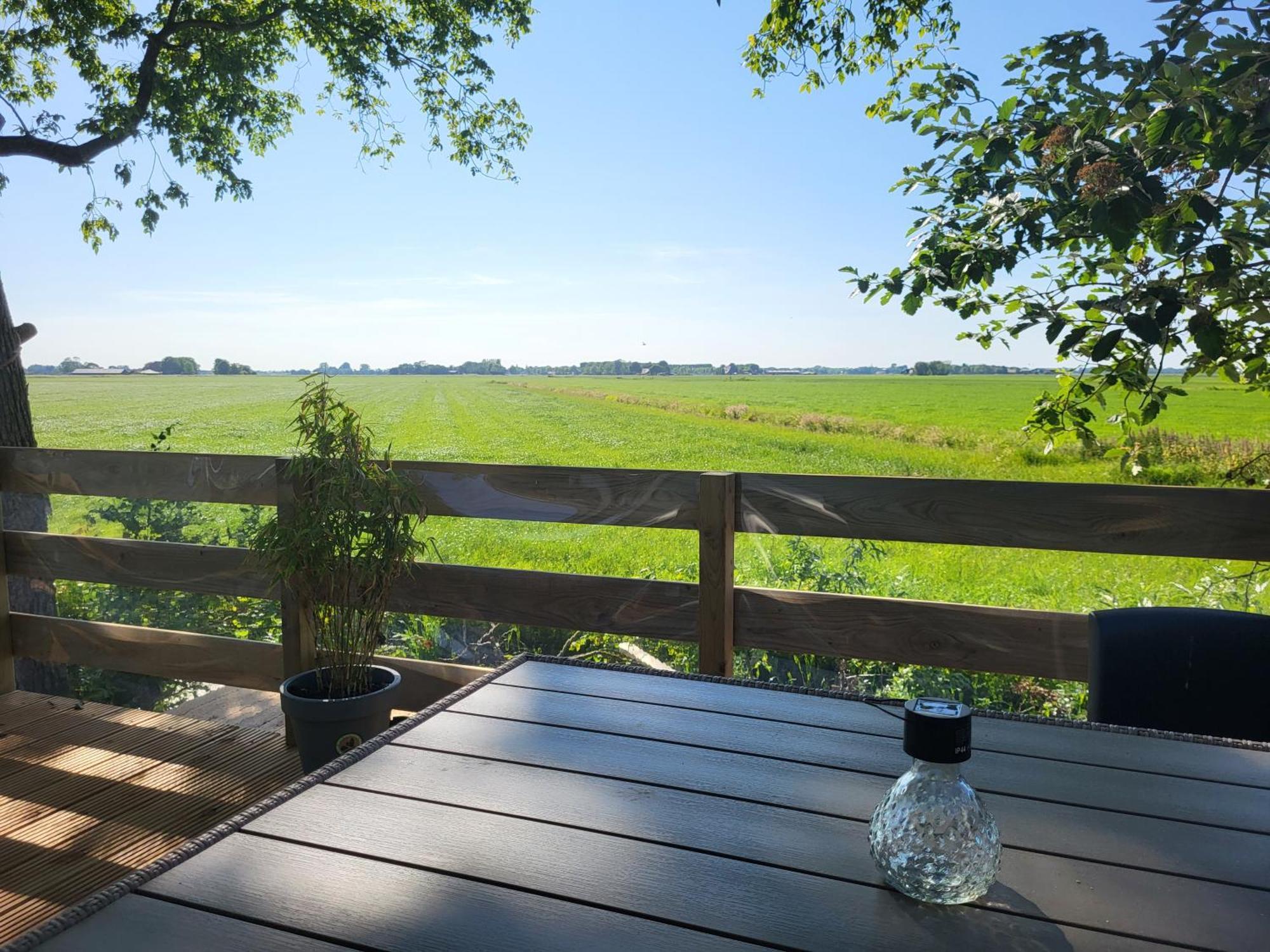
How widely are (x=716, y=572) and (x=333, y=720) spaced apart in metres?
1.16

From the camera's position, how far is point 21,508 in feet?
13.3

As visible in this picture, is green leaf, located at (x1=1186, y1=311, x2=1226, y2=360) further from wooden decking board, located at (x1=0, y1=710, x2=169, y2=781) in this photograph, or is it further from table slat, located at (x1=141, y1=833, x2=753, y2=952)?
wooden decking board, located at (x1=0, y1=710, x2=169, y2=781)

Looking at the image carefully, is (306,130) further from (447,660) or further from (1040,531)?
(1040,531)

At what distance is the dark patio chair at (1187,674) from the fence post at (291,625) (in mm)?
2323

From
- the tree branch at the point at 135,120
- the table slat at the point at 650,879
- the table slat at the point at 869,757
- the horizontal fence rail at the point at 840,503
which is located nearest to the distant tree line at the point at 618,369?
the tree branch at the point at 135,120

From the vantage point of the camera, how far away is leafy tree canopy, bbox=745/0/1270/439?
1.84 metres

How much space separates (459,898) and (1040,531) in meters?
1.88

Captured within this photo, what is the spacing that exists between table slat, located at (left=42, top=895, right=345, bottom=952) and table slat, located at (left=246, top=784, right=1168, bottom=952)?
0.14 metres

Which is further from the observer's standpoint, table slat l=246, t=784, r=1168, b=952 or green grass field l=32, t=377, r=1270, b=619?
green grass field l=32, t=377, r=1270, b=619

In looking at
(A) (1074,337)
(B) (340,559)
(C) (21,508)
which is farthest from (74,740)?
(A) (1074,337)

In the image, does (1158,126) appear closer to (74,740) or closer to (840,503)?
(840,503)

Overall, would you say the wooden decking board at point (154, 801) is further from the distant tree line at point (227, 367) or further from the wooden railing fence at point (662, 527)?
the distant tree line at point (227, 367)

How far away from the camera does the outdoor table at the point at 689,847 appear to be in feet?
2.44

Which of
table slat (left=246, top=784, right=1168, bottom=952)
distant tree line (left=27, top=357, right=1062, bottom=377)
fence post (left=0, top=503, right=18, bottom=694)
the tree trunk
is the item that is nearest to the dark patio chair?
table slat (left=246, top=784, right=1168, bottom=952)
